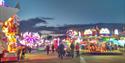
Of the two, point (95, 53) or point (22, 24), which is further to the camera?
point (22, 24)

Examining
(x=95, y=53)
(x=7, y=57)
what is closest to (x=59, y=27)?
(x=95, y=53)

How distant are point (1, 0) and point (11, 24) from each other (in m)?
7.21

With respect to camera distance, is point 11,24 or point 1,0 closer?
point 1,0

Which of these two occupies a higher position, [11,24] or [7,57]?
[11,24]

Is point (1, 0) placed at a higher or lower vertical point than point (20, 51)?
higher

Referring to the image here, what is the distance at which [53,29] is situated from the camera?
13075 cm

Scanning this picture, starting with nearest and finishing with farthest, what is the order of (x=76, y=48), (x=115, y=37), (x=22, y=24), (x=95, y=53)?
(x=76, y=48)
(x=95, y=53)
(x=115, y=37)
(x=22, y=24)

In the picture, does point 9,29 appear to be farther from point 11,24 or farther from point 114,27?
point 114,27

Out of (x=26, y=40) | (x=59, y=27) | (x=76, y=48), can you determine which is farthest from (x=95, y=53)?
(x=59, y=27)

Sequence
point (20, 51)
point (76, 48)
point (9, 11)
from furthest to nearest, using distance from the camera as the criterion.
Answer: point (76, 48) < point (20, 51) < point (9, 11)

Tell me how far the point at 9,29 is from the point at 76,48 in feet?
28.2

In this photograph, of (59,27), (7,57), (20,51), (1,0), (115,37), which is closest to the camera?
(7,57)

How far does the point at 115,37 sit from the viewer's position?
309 feet

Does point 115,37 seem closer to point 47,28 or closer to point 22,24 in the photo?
point 22,24
